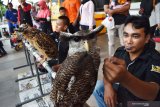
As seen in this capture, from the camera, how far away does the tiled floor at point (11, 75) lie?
3205 mm

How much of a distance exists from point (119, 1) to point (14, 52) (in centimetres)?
427

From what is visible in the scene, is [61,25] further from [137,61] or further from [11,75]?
[11,75]

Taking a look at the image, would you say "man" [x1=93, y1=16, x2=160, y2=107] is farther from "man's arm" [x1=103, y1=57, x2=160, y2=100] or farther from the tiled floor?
the tiled floor

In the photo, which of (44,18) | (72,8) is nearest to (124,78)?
(72,8)

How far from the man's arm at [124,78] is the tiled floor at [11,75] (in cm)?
179

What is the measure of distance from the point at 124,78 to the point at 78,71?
0.32 metres

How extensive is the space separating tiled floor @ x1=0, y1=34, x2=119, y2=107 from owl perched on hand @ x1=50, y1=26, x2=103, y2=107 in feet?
5.36

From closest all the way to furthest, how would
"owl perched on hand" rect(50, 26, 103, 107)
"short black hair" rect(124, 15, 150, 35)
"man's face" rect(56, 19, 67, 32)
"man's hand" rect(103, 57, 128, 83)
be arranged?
"man's hand" rect(103, 57, 128, 83), "owl perched on hand" rect(50, 26, 103, 107), "short black hair" rect(124, 15, 150, 35), "man's face" rect(56, 19, 67, 32)

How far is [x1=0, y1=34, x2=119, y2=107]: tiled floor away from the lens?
10.5 ft

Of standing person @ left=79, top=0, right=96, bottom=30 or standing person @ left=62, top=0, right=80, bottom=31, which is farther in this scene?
standing person @ left=62, top=0, right=80, bottom=31

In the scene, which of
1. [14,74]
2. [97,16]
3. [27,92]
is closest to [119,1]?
[27,92]

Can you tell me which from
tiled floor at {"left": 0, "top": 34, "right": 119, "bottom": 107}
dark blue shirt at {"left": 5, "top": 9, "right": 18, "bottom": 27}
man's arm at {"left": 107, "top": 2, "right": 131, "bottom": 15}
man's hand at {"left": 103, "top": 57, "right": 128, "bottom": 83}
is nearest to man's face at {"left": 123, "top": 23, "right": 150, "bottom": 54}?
man's hand at {"left": 103, "top": 57, "right": 128, "bottom": 83}

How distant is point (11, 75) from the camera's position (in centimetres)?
436

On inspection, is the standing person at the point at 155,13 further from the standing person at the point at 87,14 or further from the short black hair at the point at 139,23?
the short black hair at the point at 139,23
